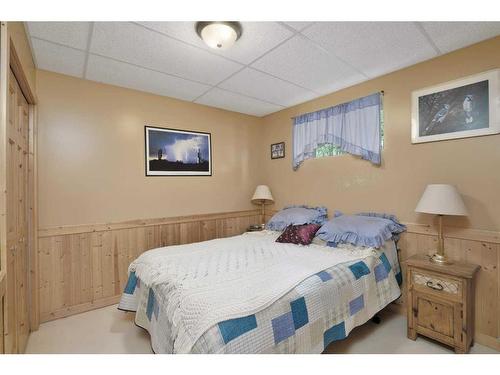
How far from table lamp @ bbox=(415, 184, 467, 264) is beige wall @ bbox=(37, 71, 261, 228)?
252 centimetres

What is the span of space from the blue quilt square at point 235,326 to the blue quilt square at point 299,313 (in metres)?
0.31

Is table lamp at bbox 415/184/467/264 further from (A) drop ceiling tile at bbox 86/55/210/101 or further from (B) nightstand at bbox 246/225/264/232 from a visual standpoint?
(A) drop ceiling tile at bbox 86/55/210/101

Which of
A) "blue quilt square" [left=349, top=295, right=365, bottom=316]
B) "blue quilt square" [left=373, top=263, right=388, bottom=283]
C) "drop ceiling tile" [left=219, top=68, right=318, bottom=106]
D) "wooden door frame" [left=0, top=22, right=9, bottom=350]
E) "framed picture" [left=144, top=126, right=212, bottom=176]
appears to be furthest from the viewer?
"framed picture" [left=144, top=126, right=212, bottom=176]

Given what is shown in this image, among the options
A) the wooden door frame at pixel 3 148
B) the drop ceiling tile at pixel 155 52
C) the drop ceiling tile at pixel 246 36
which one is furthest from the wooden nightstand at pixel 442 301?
the wooden door frame at pixel 3 148

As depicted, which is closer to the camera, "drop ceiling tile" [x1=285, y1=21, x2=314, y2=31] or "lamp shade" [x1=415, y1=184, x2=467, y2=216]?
"drop ceiling tile" [x1=285, y1=21, x2=314, y2=31]

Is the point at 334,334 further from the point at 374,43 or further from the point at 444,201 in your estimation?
the point at 374,43

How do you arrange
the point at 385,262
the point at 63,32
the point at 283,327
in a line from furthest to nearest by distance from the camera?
1. the point at 385,262
2. the point at 63,32
3. the point at 283,327

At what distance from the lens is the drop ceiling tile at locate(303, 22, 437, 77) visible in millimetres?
1838

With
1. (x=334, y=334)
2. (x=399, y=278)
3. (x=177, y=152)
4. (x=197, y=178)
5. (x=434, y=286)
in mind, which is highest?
(x=177, y=152)

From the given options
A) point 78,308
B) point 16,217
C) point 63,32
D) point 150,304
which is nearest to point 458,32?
point 63,32

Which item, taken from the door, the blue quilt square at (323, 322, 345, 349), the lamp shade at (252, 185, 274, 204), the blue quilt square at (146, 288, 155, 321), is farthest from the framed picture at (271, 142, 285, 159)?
the door

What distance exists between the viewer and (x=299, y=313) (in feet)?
5.17

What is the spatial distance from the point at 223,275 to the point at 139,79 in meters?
2.23
